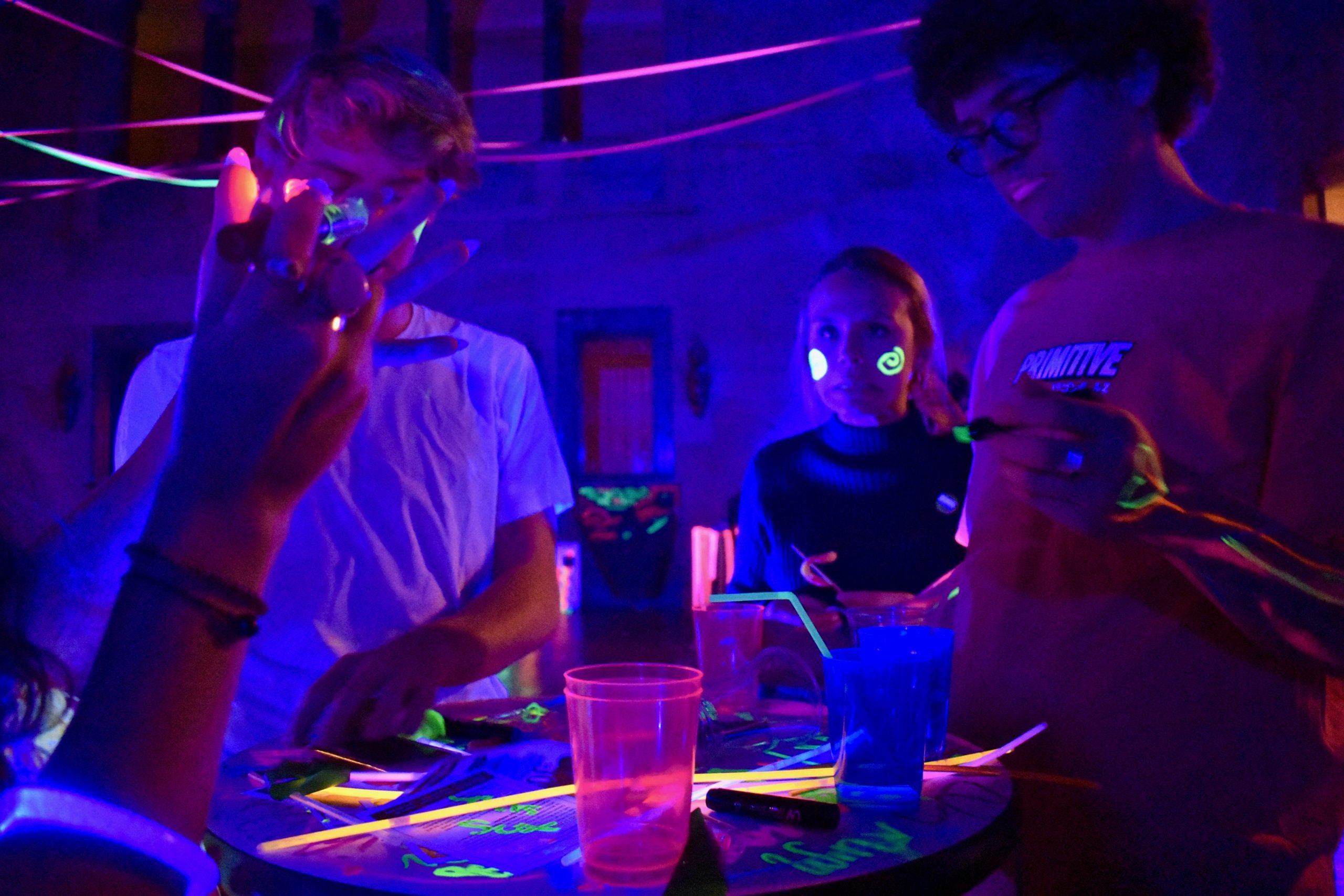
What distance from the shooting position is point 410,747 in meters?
1.09

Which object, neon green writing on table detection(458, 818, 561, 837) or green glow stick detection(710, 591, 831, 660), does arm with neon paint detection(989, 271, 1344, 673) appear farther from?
neon green writing on table detection(458, 818, 561, 837)

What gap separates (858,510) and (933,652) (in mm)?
1528

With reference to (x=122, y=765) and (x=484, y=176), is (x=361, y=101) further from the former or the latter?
(x=484, y=176)

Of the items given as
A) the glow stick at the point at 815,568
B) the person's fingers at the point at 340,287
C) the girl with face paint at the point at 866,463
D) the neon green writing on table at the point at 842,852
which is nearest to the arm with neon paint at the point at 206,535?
the person's fingers at the point at 340,287

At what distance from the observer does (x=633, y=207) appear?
708 cm

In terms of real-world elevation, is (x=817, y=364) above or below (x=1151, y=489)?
above

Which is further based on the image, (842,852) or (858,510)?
(858,510)

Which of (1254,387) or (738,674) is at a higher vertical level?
(1254,387)

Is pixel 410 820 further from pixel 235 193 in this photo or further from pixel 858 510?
pixel 858 510

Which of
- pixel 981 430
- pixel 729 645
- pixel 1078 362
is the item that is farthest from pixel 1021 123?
pixel 729 645

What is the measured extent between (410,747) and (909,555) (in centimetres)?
→ 170

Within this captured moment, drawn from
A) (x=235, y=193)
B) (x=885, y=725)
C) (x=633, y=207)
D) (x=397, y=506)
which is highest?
(x=633, y=207)

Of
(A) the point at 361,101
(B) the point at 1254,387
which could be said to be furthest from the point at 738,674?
(A) the point at 361,101

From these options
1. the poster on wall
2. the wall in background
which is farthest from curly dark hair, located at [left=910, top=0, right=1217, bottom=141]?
the poster on wall
